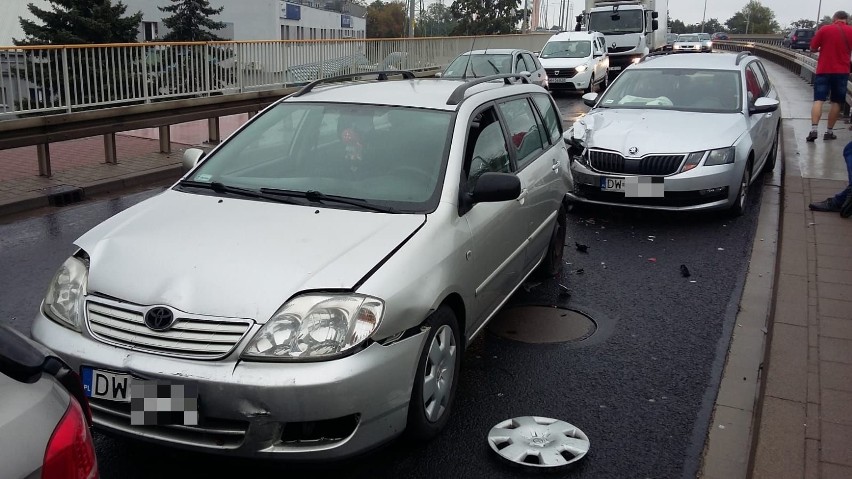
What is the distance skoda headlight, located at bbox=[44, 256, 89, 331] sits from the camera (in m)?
3.53

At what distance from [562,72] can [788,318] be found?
18825mm

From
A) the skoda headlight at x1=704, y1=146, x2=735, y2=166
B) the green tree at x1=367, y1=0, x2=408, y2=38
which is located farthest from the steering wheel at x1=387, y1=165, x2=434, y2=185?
the green tree at x1=367, y1=0, x2=408, y2=38

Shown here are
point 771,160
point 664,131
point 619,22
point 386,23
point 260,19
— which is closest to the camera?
point 664,131

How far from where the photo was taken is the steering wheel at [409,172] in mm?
4438

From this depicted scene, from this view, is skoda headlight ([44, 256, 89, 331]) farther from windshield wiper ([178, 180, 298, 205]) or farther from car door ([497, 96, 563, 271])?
car door ([497, 96, 563, 271])

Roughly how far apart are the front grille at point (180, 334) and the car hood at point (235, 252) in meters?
0.04

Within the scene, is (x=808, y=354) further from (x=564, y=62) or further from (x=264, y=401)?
(x=564, y=62)

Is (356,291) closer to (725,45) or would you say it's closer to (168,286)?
(168,286)

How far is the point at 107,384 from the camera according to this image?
3.29m

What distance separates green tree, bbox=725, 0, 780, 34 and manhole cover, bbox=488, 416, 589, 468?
160 m

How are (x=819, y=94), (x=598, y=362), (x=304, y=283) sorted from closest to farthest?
(x=304, y=283) < (x=598, y=362) < (x=819, y=94)

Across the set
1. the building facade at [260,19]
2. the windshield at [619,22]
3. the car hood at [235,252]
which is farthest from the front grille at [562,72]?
the building facade at [260,19]

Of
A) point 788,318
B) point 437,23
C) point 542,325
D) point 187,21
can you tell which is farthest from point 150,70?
point 437,23

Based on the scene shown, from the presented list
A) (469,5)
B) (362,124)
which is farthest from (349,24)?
(362,124)
